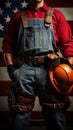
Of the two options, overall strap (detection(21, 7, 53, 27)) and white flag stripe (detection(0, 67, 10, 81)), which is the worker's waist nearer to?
overall strap (detection(21, 7, 53, 27))

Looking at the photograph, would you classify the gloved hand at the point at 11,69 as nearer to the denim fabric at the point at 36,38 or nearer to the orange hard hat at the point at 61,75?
the denim fabric at the point at 36,38

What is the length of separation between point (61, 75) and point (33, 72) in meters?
0.19

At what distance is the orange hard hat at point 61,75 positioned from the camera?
1908 mm

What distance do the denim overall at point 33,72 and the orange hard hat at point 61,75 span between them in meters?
0.06

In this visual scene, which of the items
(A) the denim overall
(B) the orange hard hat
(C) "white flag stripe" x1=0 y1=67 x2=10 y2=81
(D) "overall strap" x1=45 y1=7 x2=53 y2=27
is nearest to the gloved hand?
(A) the denim overall

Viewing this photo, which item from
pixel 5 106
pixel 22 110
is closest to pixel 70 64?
pixel 22 110

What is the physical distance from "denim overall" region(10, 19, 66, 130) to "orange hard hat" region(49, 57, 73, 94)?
0.06 meters

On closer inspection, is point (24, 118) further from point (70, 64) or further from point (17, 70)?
point (70, 64)

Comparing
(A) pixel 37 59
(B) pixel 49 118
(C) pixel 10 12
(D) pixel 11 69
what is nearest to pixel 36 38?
(A) pixel 37 59

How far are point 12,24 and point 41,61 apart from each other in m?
0.33

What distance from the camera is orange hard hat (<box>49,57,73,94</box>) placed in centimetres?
191

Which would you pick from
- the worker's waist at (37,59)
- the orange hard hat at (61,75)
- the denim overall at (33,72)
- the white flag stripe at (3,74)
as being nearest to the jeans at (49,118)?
the denim overall at (33,72)

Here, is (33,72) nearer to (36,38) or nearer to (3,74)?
(36,38)

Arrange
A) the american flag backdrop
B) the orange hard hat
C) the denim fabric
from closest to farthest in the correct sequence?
the orange hard hat, the denim fabric, the american flag backdrop
